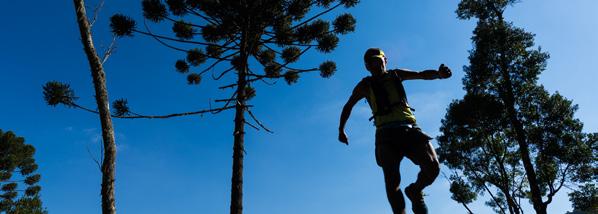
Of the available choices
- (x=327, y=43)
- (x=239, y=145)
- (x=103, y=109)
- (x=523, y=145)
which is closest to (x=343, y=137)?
(x=103, y=109)

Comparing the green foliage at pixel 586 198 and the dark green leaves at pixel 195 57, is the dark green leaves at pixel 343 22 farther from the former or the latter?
the green foliage at pixel 586 198

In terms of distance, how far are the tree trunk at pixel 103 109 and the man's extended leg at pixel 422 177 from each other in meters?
3.93

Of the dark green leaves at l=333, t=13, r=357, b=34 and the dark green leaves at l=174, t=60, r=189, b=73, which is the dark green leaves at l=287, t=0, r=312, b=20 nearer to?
the dark green leaves at l=333, t=13, r=357, b=34

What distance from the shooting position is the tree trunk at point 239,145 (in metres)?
6.98

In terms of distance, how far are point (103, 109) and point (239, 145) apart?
2584 millimetres

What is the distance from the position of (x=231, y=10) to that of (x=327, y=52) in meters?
2.80

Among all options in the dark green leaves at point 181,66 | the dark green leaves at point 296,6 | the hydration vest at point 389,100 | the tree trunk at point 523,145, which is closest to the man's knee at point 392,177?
the hydration vest at point 389,100

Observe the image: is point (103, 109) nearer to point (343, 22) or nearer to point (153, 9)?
point (153, 9)

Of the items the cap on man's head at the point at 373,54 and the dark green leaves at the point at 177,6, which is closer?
the cap on man's head at the point at 373,54

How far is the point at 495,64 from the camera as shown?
1712 cm

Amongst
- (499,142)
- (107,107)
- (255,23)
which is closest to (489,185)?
(499,142)

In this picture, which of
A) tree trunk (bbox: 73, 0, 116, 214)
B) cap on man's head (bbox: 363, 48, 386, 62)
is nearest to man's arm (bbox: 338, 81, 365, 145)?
cap on man's head (bbox: 363, 48, 386, 62)

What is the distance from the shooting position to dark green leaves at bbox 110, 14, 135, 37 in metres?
9.41

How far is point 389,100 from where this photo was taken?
10.6 ft
